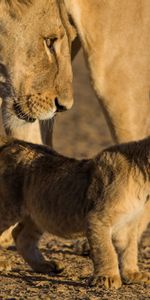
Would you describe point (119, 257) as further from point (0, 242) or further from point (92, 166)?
point (0, 242)

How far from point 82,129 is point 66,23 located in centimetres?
598

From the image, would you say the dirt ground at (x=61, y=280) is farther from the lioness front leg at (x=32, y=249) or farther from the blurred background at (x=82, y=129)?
the blurred background at (x=82, y=129)

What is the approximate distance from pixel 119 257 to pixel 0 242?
101 cm

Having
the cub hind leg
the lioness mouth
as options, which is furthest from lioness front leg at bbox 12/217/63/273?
the lioness mouth

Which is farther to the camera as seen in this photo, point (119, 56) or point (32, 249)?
point (119, 56)

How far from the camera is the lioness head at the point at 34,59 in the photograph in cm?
620

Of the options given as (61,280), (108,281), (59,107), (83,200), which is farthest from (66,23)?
(108,281)

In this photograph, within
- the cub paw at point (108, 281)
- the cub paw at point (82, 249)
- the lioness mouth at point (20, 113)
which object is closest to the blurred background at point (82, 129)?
the cub paw at point (82, 249)

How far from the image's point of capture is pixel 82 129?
1241 centimetres

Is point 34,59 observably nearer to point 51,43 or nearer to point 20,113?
point 51,43

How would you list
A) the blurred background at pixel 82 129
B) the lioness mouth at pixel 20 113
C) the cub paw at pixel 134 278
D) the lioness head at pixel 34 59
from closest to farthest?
the cub paw at pixel 134 278 < the lioness head at pixel 34 59 < the lioness mouth at pixel 20 113 < the blurred background at pixel 82 129

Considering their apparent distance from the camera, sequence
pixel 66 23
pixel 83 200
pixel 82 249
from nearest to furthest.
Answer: pixel 83 200
pixel 66 23
pixel 82 249

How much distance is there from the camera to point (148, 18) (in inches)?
265

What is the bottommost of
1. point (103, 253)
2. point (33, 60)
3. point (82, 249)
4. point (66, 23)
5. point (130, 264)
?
point (82, 249)
